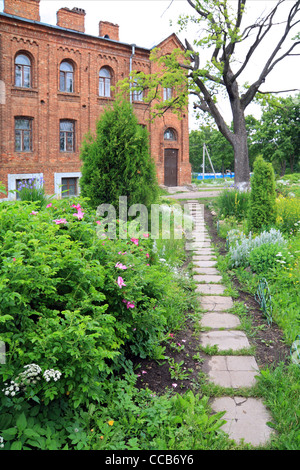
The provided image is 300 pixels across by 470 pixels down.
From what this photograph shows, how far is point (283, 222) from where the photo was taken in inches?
340

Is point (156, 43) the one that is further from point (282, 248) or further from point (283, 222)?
point (282, 248)

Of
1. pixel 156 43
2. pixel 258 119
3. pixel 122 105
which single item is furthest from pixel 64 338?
pixel 258 119

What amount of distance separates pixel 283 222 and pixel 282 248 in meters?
2.75

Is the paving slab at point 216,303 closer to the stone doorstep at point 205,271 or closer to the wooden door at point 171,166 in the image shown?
the stone doorstep at point 205,271

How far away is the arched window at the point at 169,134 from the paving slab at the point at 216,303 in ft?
61.8

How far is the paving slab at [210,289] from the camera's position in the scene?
18.5 feet

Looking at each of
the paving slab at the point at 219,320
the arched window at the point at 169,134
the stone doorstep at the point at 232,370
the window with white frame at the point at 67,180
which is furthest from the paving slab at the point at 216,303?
the arched window at the point at 169,134

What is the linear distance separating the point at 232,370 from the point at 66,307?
1.81 meters

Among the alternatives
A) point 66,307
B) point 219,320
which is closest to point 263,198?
point 219,320

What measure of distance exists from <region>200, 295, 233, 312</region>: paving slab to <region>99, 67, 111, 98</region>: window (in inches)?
697

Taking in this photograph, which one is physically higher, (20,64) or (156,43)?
(156,43)

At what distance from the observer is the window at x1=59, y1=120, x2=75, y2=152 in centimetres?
1945

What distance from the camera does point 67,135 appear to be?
19609mm

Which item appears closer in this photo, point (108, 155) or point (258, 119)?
point (108, 155)
